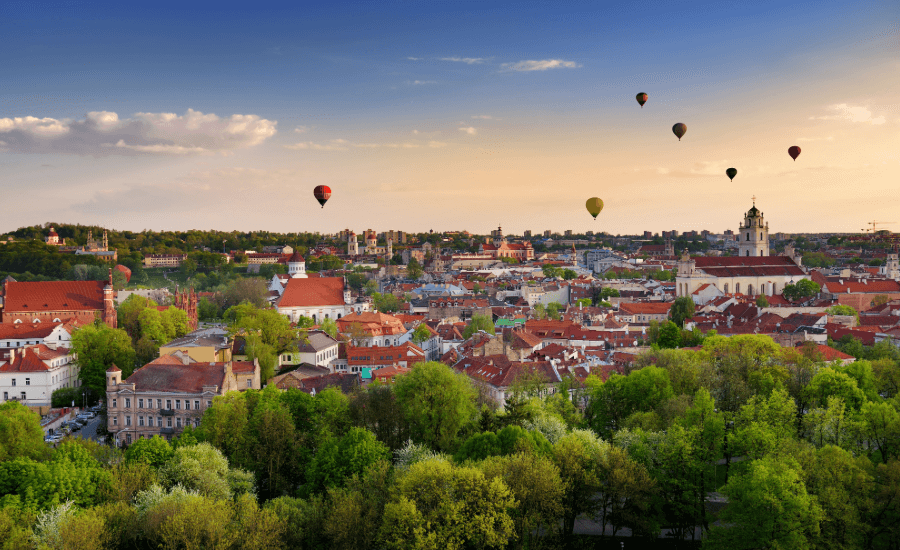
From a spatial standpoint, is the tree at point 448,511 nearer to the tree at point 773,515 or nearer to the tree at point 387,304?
the tree at point 773,515

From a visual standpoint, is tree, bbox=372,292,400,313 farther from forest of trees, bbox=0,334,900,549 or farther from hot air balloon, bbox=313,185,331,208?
forest of trees, bbox=0,334,900,549

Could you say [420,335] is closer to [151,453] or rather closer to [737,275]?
[151,453]

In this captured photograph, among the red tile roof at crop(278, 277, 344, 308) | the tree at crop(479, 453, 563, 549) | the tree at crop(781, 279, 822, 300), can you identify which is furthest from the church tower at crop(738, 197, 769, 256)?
the tree at crop(479, 453, 563, 549)

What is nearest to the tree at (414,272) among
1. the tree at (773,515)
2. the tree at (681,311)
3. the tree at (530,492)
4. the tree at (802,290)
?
the tree at (802,290)

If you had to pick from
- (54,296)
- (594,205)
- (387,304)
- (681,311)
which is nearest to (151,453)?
(594,205)

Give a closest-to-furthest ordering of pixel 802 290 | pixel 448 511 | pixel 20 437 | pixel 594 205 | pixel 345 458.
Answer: pixel 448 511
pixel 345 458
pixel 20 437
pixel 594 205
pixel 802 290

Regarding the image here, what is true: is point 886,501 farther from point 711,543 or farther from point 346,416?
point 346,416
